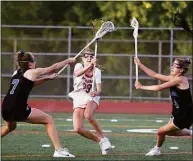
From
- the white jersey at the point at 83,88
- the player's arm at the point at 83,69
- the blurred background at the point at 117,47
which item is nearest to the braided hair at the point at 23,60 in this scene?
the player's arm at the point at 83,69

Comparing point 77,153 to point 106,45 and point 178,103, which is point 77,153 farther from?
point 106,45

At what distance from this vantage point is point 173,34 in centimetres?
2466

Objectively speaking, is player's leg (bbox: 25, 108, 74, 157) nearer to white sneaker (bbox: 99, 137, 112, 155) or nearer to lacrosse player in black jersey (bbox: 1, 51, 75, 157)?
lacrosse player in black jersey (bbox: 1, 51, 75, 157)

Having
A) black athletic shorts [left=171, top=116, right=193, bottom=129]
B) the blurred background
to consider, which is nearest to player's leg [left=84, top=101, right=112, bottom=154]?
black athletic shorts [left=171, top=116, right=193, bottom=129]

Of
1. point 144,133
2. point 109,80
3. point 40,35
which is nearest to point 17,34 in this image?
point 40,35

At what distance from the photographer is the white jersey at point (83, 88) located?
11875 millimetres

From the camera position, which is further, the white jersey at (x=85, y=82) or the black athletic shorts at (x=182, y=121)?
the white jersey at (x=85, y=82)

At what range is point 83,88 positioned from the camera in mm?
12023

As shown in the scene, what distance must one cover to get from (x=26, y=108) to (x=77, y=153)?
1333 millimetres

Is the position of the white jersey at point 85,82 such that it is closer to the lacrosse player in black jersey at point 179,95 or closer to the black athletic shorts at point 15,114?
the lacrosse player in black jersey at point 179,95

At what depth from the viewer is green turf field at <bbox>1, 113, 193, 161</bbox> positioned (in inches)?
440

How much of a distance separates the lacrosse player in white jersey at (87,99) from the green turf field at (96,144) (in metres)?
0.27

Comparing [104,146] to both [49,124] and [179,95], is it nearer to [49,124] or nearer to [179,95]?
[49,124]

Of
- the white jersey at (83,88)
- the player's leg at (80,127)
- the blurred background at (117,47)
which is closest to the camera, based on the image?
the player's leg at (80,127)
